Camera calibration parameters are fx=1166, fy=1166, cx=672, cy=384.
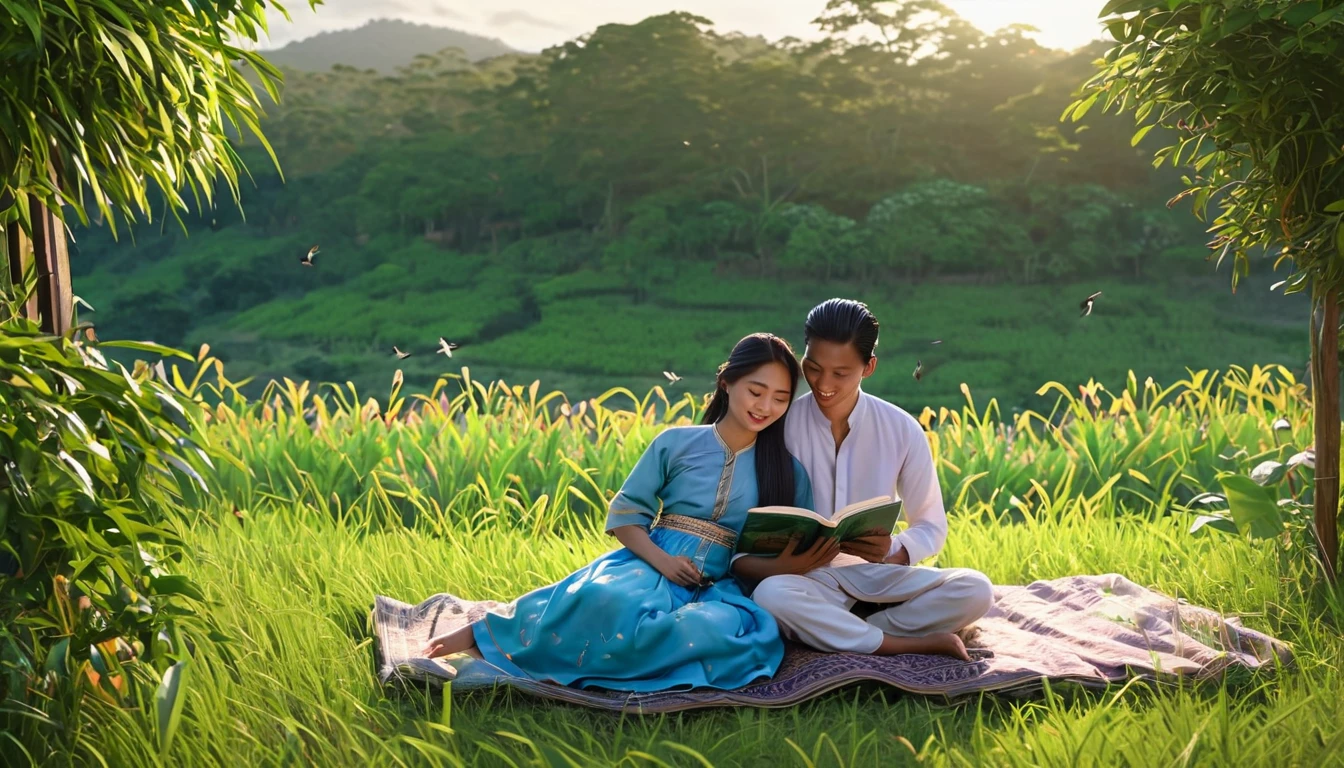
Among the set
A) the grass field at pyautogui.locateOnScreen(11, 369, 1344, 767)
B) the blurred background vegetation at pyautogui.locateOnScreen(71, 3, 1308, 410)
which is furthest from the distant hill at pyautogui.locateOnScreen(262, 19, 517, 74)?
the grass field at pyautogui.locateOnScreen(11, 369, 1344, 767)

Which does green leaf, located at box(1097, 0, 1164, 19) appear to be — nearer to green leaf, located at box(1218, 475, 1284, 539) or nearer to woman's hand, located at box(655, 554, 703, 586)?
green leaf, located at box(1218, 475, 1284, 539)

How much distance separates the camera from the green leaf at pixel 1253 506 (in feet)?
11.5

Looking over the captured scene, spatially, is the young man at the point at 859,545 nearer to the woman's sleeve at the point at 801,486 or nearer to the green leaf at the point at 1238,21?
the woman's sleeve at the point at 801,486

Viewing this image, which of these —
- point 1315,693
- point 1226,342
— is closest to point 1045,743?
point 1315,693

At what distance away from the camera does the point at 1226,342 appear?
21797 millimetres

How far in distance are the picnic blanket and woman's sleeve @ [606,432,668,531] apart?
48cm

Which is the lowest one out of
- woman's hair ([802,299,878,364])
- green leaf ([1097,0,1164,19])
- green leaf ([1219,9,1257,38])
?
woman's hair ([802,299,878,364])

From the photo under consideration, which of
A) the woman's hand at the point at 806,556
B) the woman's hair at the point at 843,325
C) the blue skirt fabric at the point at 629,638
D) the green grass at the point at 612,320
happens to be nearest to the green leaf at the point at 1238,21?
the woman's hair at the point at 843,325

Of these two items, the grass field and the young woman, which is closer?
the grass field

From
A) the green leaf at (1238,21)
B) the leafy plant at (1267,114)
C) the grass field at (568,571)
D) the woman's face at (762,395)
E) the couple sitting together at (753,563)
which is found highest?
the green leaf at (1238,21)

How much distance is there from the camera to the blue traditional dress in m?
2.96

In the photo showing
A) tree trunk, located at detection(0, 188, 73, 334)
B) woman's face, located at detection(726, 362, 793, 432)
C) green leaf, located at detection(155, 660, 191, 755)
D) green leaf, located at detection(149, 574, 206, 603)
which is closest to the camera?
green leaf, located at detection(155, 660, 191, 755)

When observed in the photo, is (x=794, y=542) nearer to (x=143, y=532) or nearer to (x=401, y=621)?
(x=401, y=621)

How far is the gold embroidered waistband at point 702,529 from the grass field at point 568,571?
53 cm
